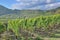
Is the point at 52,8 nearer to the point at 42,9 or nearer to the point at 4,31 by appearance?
the point at 42,9

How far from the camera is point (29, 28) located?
3830 mm

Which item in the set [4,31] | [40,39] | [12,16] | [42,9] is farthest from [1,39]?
[42,9]

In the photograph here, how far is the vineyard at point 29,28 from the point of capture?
372cm

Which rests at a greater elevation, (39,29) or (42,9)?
(42,9)

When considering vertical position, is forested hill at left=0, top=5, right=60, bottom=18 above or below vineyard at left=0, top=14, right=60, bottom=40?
above

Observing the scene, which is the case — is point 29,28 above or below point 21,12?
below

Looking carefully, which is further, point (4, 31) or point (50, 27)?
point (50, 27)

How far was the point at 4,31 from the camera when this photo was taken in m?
3.74

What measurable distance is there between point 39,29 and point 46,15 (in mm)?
319

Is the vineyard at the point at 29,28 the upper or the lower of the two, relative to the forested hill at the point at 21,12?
lower

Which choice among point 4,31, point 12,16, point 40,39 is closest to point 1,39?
point 4,31

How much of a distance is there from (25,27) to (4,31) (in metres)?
0.43

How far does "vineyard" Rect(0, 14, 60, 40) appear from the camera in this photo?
3.72 m

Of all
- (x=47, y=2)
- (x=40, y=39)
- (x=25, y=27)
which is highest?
(x=47, y=2)
